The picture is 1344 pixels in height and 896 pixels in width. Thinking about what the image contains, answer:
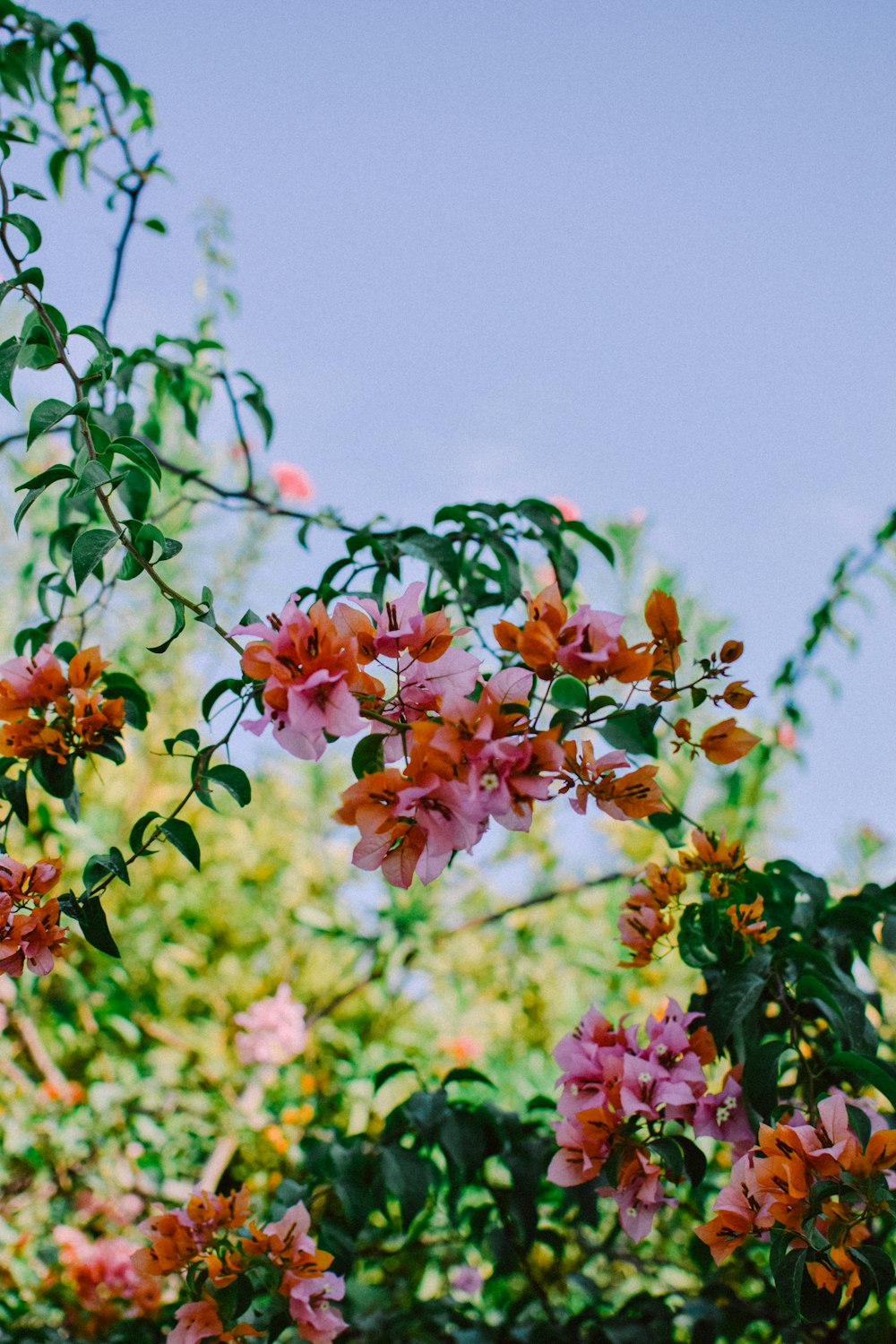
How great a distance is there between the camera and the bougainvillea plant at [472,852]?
48cm

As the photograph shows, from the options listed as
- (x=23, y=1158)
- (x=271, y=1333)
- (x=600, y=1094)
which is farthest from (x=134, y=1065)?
(x=600, y=1094)

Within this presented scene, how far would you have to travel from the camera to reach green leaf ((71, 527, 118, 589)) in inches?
20.5

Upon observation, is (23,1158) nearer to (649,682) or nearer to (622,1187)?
(622,1187)

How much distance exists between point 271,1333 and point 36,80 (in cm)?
123

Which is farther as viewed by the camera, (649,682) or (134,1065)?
(134,1065)

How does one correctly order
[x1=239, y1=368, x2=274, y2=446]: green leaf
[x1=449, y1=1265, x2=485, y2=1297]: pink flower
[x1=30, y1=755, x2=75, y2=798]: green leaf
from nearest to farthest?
[x1=30, y1=755, x2=75, y2=798]: green leaf
[x1=239, y1=368, x2=274, y2=446]: green leaf
[x1=449, y1=1265, x2=485, y2=1297]: pink flower

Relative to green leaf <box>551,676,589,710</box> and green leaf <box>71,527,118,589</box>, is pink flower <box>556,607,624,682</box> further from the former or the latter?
green leaf <box>71,527,118,589</box>

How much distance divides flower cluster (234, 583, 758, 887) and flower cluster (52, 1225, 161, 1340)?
825mm

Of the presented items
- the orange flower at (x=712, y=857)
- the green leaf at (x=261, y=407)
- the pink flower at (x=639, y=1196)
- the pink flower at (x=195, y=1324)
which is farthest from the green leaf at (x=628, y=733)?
the green leaf at (x=261, y=407)

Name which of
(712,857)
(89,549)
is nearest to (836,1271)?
(712,857)

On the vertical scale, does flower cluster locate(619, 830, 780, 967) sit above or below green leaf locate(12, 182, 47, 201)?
below

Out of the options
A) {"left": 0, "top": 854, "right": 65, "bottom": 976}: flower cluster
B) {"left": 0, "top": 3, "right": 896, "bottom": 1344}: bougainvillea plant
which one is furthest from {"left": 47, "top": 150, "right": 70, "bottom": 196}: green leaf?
{"left": 0, "top": 854, "right": 65, "bottom": 976}: flower cluster

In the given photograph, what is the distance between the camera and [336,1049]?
1600 mm

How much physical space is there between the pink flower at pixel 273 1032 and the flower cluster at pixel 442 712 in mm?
1055
